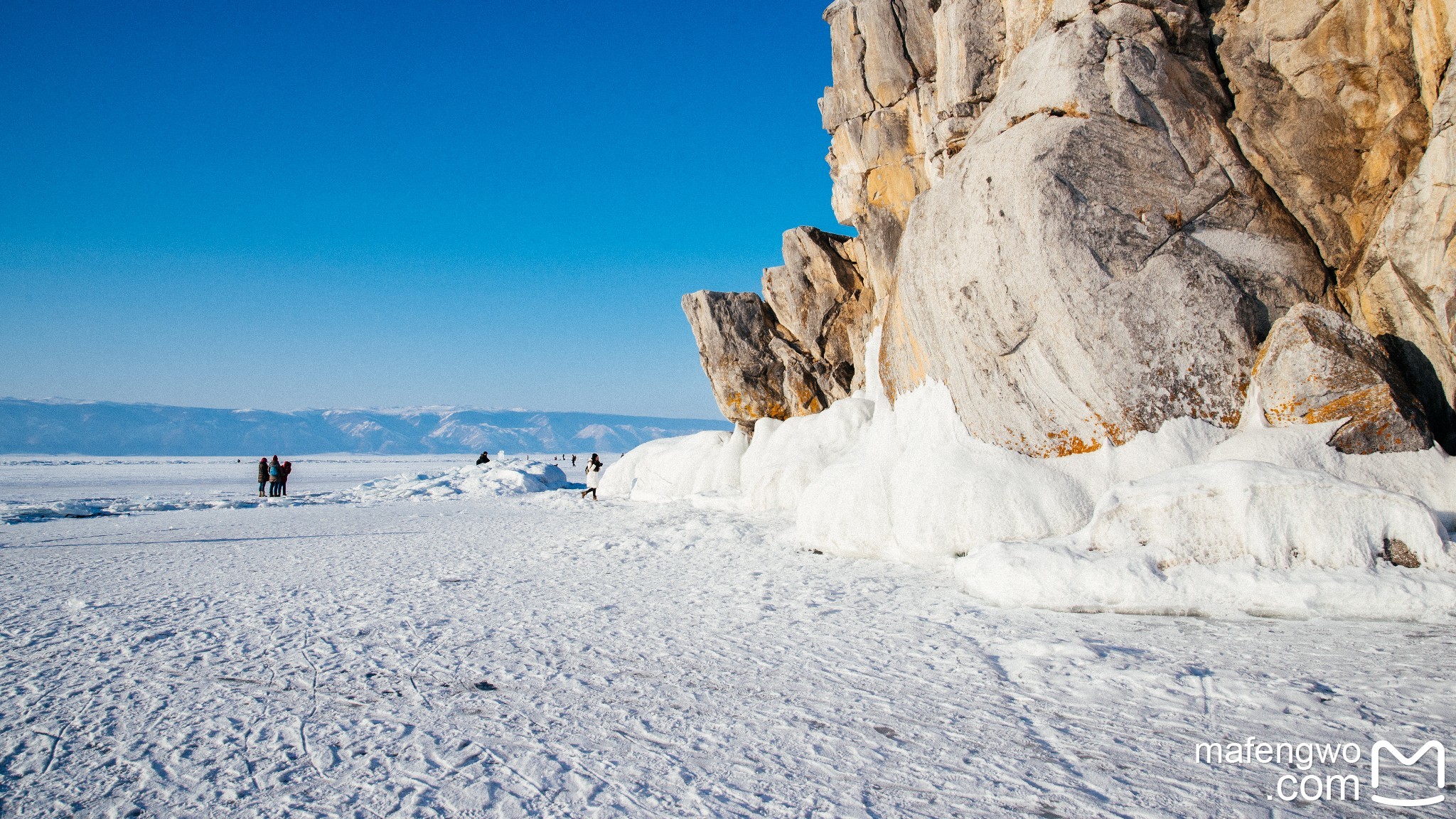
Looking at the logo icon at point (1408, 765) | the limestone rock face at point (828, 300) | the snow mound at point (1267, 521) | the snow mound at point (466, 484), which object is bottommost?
the logo icon at point (1408, 765)

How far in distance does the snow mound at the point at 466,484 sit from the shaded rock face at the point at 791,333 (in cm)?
1034

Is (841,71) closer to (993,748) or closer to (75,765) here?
(993,748)

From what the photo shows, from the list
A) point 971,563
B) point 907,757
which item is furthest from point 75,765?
point 971,563

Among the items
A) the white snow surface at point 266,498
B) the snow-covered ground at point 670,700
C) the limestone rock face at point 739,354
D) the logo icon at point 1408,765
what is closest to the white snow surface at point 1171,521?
the snow-covered ground at point 670,700

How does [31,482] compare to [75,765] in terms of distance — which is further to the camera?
[31,482]

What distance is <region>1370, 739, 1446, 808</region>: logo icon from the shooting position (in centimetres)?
361

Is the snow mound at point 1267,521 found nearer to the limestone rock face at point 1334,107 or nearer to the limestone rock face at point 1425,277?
the limestone rock face at point 1425,277

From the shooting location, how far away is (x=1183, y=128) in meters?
10.9

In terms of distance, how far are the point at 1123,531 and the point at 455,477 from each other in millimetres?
28250

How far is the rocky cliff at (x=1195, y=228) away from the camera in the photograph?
29.6 ft

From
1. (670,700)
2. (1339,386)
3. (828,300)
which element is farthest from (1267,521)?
(828,300)

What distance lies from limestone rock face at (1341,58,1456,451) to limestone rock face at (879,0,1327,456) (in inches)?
33.0

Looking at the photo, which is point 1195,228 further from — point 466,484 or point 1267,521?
point 466,484

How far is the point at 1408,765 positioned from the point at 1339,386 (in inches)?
249
